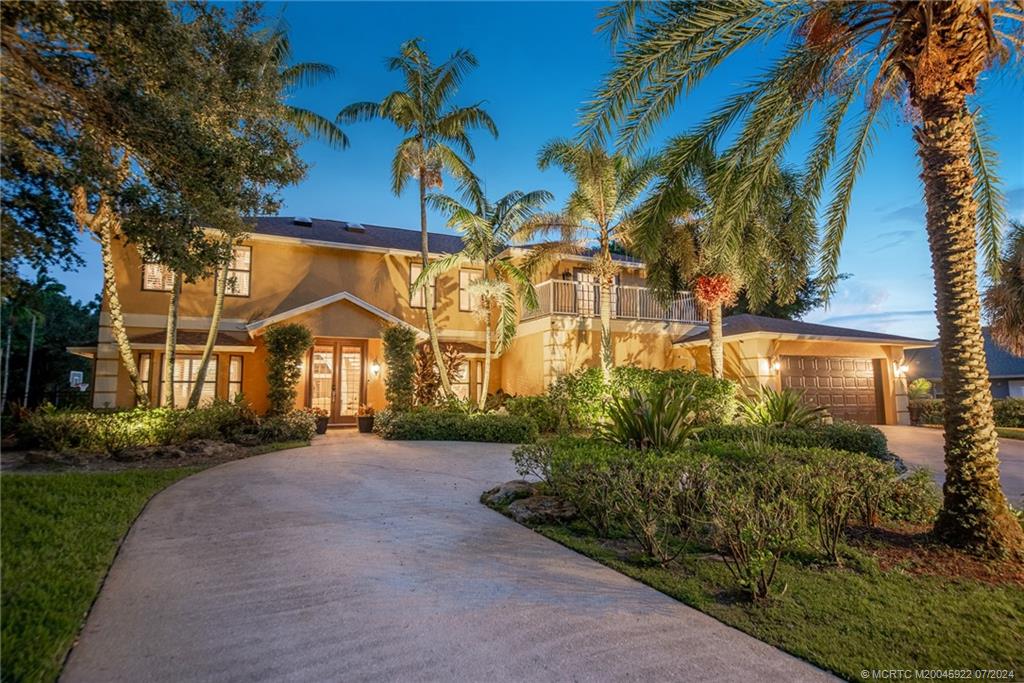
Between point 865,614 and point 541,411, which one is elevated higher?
point 541,411

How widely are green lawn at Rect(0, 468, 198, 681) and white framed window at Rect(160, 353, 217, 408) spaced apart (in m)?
7.50

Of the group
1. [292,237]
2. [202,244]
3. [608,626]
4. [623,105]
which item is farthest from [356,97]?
[608,626]

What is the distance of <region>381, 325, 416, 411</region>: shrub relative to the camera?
14.9 metres

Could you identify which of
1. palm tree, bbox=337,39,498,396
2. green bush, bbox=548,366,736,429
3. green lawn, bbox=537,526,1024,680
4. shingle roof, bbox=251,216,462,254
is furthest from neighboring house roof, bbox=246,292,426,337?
green lawn, bbox=537,526,1024,680

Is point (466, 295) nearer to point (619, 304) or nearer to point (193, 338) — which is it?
point (619, 304)

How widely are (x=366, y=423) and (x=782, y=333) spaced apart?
13.1 metres

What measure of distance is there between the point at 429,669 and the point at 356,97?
16393 millimetres

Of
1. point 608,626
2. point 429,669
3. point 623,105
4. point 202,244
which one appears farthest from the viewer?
point 202,244

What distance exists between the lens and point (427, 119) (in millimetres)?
15344

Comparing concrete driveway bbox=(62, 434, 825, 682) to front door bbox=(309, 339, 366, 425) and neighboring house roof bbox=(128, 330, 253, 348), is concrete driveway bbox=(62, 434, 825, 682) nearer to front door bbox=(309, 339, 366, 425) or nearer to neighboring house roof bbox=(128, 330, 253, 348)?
neighboring house roof bbox=(128, 330, 253, 348)

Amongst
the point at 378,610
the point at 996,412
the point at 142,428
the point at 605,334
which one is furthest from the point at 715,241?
the point at 996,412

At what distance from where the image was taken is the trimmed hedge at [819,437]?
9.54 m

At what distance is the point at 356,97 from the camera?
15898mm

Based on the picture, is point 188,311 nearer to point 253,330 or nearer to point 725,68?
point 253,330
